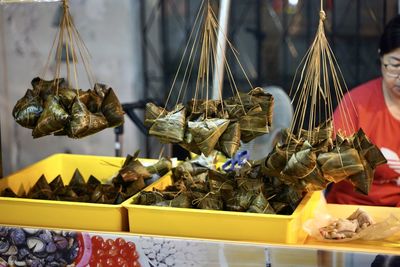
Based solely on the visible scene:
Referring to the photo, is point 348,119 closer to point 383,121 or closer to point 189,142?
point 383,121

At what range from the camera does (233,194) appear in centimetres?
203

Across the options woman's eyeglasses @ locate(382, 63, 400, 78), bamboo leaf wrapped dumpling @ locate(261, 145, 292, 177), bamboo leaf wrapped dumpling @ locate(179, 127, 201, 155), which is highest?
woman's eyeglasses @ locate(382, 63, 400, 78)

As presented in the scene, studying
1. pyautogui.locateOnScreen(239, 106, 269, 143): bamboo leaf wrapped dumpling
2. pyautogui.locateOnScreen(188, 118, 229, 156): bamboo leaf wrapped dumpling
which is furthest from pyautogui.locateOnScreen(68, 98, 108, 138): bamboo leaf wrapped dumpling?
pyautogui.locateOnScreen(239, 106, 269, 143): bamboo leaf wrapped dumpling

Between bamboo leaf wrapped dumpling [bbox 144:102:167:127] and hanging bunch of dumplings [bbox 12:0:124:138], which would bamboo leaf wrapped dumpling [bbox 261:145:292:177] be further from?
hanging bunch of dumplings [bbox 12:0:124:138]

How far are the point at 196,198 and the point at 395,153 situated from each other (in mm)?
1252

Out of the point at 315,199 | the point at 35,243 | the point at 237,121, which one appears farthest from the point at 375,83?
the point at 35,243

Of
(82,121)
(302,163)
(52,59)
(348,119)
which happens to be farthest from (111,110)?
(52,59)

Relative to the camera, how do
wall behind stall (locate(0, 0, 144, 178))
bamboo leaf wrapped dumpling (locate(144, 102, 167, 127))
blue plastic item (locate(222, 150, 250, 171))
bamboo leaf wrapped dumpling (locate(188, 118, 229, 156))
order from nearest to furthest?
bamboo leaf wrapped dumpling (locate(188, 118, 229, 156)), bamboo leaf wrapped dumpling (locate(144, 102, 167, 127)), blue plastic item (locate(222, 150, 250, 171)), wall behind stall (locate(0, 0, 144, 178))

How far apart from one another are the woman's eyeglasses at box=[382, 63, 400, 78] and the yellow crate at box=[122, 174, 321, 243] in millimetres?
1065

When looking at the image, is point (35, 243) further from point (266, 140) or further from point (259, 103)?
point (266, 140)

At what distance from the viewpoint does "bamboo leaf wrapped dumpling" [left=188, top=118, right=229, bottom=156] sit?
1949 millimetres

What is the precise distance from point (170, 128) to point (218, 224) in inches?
13.6

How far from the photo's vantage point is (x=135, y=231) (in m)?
1.97

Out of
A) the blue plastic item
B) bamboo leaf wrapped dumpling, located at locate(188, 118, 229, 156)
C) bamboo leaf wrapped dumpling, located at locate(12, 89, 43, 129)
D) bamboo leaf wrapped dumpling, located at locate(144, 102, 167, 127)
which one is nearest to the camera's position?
bamboo leaf wrapped dumpling, located at locate(188, 118, 229, 156)
